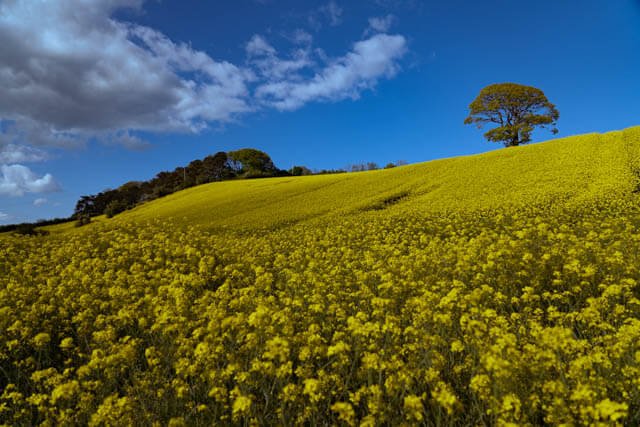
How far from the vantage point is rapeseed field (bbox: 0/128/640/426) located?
360 centimetres

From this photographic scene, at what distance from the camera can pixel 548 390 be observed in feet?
11.1

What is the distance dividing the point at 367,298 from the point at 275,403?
3.21 metres

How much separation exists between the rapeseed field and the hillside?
706 millimetres

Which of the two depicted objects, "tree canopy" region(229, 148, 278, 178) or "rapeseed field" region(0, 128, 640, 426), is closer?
"rapeseed field" region(0, 128, 640, 426)

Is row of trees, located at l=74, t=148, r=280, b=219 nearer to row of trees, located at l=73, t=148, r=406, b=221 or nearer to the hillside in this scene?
row of trees, located at l=73, t=148, r=406, b=221

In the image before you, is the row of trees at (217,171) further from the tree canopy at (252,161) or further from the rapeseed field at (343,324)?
the rapeseed field at (343,324)

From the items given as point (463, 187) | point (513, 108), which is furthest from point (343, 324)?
point (513, 108)

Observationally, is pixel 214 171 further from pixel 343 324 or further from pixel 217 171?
pixel 343 324

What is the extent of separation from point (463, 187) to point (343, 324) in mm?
22684

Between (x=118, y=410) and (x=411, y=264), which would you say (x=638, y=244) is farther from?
(x=118, y=410)

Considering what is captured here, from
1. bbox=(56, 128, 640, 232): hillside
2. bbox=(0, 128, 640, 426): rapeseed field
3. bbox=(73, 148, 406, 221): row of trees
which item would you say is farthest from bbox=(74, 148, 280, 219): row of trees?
bbox=(0, 128, 640, 426): rapeseed field

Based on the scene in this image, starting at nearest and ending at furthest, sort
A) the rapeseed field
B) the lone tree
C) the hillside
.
Answer: 1. the rapeseed field
2. the hillside
3. the lone tree

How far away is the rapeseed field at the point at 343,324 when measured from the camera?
3600 millimetres

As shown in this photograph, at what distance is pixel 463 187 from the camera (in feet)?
84.2
